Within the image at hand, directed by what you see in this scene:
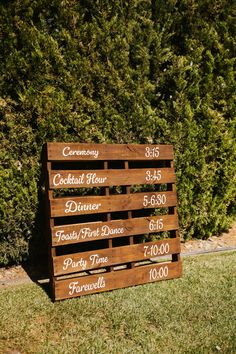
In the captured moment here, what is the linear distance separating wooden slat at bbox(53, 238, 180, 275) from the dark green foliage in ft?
3.29

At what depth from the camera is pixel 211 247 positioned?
6.48 meters

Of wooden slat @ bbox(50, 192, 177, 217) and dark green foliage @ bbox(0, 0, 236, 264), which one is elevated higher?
dark green foliage @ bbox(0, 0, 236, 264)

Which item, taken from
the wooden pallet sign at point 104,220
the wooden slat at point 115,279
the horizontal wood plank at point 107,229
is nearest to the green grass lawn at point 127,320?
the wooden slat at point 115,279

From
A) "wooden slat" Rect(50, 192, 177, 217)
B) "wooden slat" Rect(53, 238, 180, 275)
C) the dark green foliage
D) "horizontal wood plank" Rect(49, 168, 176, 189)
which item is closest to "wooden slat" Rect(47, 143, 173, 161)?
"horizontal wood plank" Rect(49, 168, 176, 189)

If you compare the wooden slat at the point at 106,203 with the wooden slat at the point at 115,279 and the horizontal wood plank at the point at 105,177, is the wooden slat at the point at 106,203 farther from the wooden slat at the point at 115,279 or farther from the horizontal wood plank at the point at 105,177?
the wooden slat at the point at 115,279

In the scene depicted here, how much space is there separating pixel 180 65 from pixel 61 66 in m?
1.99

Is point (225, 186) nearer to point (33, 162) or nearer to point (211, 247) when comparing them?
point (211, 247)

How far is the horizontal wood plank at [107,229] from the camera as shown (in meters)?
4.29

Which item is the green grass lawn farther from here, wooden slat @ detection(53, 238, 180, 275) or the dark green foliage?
the dark green foliage

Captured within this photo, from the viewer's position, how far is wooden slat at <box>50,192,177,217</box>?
4.33 metres

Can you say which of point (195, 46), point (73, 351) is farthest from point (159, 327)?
point (195, 46)

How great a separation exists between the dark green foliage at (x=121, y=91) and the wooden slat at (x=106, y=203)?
0.87 metres

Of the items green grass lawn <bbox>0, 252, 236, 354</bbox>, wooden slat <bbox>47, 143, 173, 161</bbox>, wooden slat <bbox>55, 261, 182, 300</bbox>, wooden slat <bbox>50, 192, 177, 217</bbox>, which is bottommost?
green grass lawn <bbox>0, 252, 236, 354</bbox>

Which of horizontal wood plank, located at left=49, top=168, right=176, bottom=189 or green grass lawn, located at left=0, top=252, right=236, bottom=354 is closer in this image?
green grass lawn, located at left=0, top=252, right=236, bottom=354
